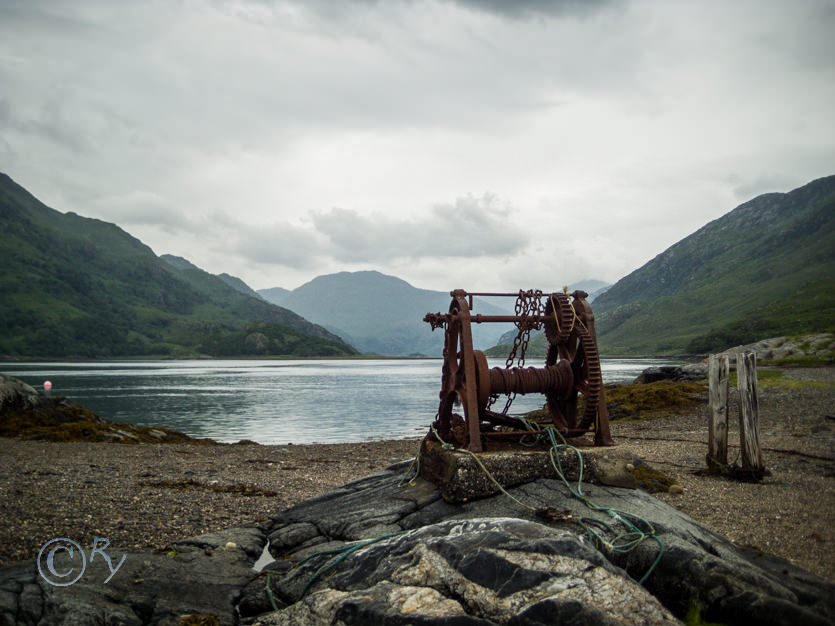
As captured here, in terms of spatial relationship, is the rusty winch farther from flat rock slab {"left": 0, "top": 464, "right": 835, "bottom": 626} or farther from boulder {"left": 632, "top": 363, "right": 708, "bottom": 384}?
boulder {"left": 632, "top": 363, "right": 708, "bottom": 384}

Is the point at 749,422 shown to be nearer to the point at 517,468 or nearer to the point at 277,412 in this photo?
the point at 517,468

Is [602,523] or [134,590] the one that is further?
[602,523]

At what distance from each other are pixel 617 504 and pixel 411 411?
40.9 meters

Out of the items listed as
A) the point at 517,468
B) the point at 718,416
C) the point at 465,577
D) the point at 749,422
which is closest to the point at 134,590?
the point at 465,577

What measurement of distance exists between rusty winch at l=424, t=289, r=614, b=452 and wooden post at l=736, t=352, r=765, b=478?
475 cm

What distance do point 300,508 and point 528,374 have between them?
5.19 meters

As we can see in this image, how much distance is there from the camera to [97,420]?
3008cm

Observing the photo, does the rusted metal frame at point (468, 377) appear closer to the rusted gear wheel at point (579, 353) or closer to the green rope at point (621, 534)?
the green rope at point (621, 534)

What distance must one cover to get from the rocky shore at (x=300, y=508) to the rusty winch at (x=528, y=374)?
1609 millimetres

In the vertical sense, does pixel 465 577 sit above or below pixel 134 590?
above

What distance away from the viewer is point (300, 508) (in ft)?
35.8

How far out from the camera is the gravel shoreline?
880 cm

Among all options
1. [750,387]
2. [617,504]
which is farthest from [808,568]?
[750,387]

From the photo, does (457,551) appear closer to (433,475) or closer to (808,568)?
(433,475)
